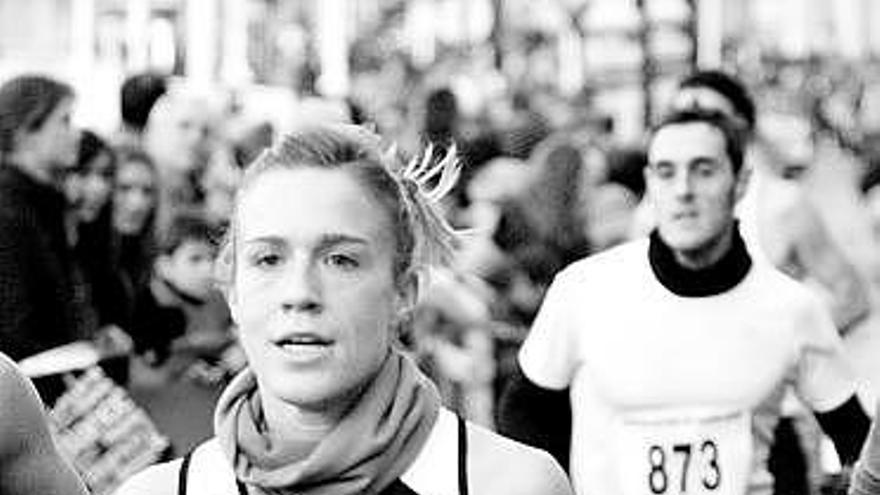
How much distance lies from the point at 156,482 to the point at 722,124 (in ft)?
11.0

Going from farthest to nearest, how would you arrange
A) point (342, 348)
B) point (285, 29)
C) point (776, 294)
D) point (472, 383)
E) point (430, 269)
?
1. point (285, 29)
2. point (472, 383)
3. point (776, 294)
4. point (430, 269)
5. point (342, 348)

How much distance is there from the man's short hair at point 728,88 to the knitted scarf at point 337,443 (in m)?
4.71

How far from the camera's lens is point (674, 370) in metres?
6.38

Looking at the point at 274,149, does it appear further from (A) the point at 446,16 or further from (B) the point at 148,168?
(A) the point at 446,16

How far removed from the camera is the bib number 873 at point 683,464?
633 centimetres

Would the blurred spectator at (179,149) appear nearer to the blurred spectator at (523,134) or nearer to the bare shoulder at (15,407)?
the blurred spectator at (523,134)

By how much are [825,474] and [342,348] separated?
4132mm

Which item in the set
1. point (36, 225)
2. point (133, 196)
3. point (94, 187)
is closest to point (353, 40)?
point (133, 196)

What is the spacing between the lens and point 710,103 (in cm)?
827

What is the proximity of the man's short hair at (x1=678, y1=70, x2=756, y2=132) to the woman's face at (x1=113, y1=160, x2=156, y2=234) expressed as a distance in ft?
6.32

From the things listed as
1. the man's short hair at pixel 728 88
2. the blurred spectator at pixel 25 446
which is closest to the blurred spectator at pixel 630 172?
the man's short hair at pixel 728 88

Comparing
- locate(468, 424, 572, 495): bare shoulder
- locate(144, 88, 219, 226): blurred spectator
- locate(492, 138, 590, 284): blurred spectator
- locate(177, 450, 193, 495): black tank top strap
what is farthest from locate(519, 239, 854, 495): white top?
locate(492, 138, 590, 284): blurred spectator

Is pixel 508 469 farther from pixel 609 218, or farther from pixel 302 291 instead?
pixel 609 218

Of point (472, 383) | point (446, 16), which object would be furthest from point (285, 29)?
point (472, 383)
